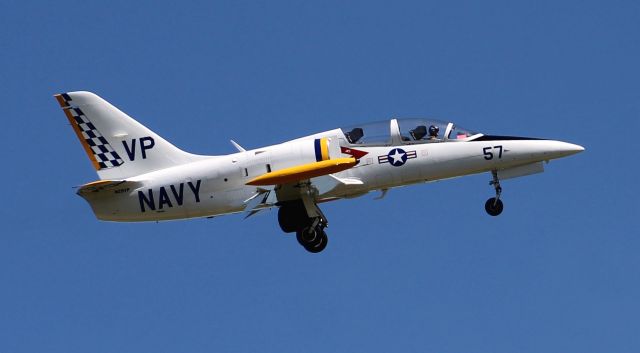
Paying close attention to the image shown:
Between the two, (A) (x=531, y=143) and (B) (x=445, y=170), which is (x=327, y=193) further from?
(A) (x=531, y=143)

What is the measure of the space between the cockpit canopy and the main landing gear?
80.5 inches

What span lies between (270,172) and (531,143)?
6.38 meters

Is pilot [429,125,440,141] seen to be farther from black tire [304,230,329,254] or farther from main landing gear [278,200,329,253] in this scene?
black tire [304,230,329,254]

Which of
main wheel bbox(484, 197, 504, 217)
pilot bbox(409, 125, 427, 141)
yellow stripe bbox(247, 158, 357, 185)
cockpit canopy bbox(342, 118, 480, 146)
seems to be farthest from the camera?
main wheel bbox(484, 197, 504, 217)

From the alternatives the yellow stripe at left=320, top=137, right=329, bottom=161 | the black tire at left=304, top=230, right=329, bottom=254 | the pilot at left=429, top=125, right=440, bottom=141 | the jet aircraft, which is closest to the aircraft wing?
the jet aircraft

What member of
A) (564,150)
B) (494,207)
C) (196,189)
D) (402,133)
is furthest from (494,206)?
(196,189)

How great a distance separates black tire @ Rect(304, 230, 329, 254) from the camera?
23.7 meters


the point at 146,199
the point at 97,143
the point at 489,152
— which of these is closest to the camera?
the point at 489,152

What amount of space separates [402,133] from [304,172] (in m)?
2.97

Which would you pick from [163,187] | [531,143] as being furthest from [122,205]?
[531,143]

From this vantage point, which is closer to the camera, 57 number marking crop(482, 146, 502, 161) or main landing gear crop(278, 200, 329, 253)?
main landing gear crop(278, 200, 329, 253)

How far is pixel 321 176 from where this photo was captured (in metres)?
22.9

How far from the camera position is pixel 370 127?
23.8 metres

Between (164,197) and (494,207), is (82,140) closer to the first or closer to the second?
(164,197)
